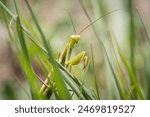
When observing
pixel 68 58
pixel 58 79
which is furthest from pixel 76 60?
pixel 58 79

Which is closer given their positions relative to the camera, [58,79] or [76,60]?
[58,79]

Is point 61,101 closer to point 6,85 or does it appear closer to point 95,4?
point 95,4

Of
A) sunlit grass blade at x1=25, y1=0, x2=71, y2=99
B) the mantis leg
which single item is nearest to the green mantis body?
the mantis leg

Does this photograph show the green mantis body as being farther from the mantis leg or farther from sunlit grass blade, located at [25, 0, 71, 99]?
sunlit grass blade, located at [25, 0, 71, 99]

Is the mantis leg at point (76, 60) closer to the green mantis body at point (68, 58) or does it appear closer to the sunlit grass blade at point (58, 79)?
the green mantis body at point (68, 58)

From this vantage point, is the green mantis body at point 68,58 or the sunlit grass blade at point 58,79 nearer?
the sunlit grass blade at point 58,79

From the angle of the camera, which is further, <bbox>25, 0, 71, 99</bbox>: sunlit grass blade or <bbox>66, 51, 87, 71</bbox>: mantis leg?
<bbox>66, 51, 87, 71</bbox>: mantis leg

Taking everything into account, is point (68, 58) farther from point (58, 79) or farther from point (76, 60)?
point (58, 79)

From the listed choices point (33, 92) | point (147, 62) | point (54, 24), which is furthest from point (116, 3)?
point (33, 92)

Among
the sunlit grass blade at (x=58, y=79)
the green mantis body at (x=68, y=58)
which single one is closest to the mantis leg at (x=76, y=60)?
the green mantis body at (x=68, y=58)

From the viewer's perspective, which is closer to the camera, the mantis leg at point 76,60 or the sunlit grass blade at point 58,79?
the sunlit grass blade at point 58,79

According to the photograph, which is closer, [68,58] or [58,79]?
[58,79]
